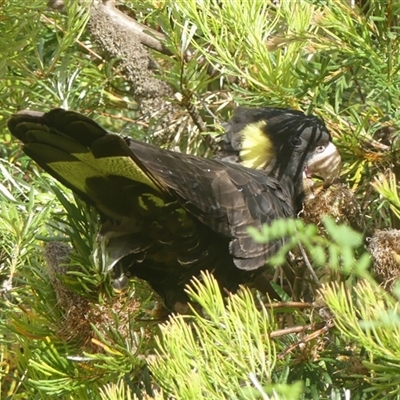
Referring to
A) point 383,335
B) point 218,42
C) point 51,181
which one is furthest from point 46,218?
point 383,335

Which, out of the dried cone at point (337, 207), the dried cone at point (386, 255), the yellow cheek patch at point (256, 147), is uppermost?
the dried cone at point (386, 255)

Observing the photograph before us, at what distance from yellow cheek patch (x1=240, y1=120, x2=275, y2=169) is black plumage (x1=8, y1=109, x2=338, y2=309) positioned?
0.12 meters

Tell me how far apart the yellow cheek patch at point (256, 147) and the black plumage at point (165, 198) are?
0.12 meters

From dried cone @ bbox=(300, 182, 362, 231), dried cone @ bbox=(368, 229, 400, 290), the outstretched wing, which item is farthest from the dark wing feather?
dried cone @ bbox=(368, 229, 400, 290)

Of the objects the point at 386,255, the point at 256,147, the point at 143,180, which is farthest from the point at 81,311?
the point at 256,147

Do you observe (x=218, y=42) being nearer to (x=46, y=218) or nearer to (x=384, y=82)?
(x=384, y=82)

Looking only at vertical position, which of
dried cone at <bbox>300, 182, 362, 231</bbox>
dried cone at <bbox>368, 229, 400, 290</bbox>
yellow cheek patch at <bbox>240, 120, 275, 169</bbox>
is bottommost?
yellow cheek patch at <bbox>240, 120, 275, 169</bbox>

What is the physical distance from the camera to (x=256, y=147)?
2.22 m

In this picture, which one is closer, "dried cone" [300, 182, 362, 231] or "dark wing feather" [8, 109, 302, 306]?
"dark wing feather" [8, 109, 302, 306]

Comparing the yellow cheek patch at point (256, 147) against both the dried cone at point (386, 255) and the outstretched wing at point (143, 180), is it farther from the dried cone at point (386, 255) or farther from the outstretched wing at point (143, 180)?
the dried cone at point (386, 255)

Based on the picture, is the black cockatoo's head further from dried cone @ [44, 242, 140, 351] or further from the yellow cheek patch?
dried cone @ [44, 242, 140, 351]

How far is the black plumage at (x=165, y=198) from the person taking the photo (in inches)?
57.8

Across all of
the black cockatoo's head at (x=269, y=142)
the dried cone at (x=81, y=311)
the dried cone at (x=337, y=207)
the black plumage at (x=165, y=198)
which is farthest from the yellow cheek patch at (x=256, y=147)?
the dried cone at (x=81, y=311)

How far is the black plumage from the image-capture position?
147cm
